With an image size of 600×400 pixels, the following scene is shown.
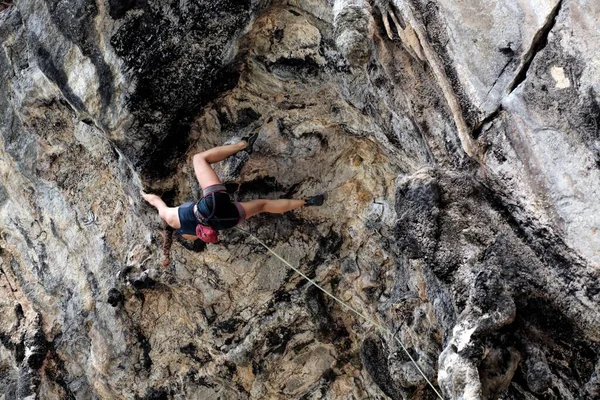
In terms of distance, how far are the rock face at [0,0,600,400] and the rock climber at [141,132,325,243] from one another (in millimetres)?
255

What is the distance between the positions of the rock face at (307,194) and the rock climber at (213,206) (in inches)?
10.0

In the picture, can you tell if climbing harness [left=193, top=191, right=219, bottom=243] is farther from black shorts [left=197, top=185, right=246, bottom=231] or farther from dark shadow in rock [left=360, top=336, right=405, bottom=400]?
dark shadow in rock [left=360, top=336, right=405, bottom=400]

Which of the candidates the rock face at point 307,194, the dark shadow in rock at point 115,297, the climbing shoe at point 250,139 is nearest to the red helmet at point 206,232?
the rock face at point 307,194

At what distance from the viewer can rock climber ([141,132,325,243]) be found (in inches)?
210

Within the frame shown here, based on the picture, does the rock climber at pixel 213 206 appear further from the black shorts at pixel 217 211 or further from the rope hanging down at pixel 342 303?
the rope hanging down at pixel 342 303

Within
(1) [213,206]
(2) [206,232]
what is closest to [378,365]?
(2) [206,232]

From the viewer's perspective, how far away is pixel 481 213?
13.6 feet

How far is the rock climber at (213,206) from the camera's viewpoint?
534 cm

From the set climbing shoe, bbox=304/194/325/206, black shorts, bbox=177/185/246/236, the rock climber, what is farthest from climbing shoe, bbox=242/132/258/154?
climbing shoe, bbox=304/194/325/206

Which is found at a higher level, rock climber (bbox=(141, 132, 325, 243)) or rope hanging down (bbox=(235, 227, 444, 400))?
rock climber (bbox=(141, 132, 325, 243))

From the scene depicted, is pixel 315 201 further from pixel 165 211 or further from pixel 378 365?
pixel 378 365

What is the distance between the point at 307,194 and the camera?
19.6 feet

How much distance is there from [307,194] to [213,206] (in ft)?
3.23

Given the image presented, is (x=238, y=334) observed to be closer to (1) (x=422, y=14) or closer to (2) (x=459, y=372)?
(2) (x=459, y=372)
